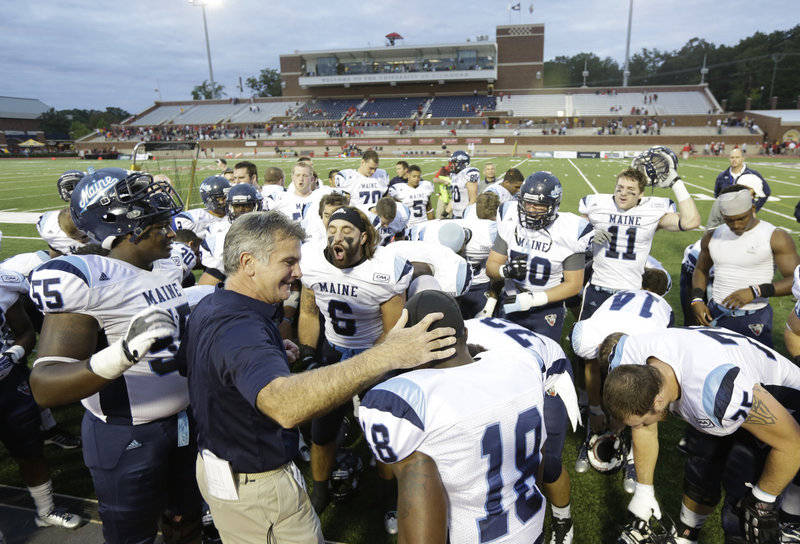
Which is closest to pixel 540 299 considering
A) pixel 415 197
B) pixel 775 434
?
pixel 775 434

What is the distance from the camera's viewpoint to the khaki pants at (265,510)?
2062mm

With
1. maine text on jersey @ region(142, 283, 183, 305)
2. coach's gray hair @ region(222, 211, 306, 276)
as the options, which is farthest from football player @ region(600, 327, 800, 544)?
maine text on jersey @ region(142, 283, 183, 305)

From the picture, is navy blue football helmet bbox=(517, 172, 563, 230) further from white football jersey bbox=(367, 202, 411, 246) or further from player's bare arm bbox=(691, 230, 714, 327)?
white football jersey bbox=(367, 202, 411, 246)

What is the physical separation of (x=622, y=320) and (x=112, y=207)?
3.76 m

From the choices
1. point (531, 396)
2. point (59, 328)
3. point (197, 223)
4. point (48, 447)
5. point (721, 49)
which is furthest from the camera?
point (721, 49)

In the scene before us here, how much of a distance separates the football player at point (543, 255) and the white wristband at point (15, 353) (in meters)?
4.12

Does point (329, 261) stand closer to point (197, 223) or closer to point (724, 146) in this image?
point (197, 223)

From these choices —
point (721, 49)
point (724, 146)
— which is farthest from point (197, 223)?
point (721, 49)

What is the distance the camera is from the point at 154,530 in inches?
105

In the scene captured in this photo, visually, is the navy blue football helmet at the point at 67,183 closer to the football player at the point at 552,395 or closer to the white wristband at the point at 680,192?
the football player at the point at 552,395

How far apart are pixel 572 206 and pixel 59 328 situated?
17.9 m

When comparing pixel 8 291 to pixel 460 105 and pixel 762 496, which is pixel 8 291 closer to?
pixel 762 496

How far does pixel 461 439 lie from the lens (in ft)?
5.94

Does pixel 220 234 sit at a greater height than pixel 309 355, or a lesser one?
greater
